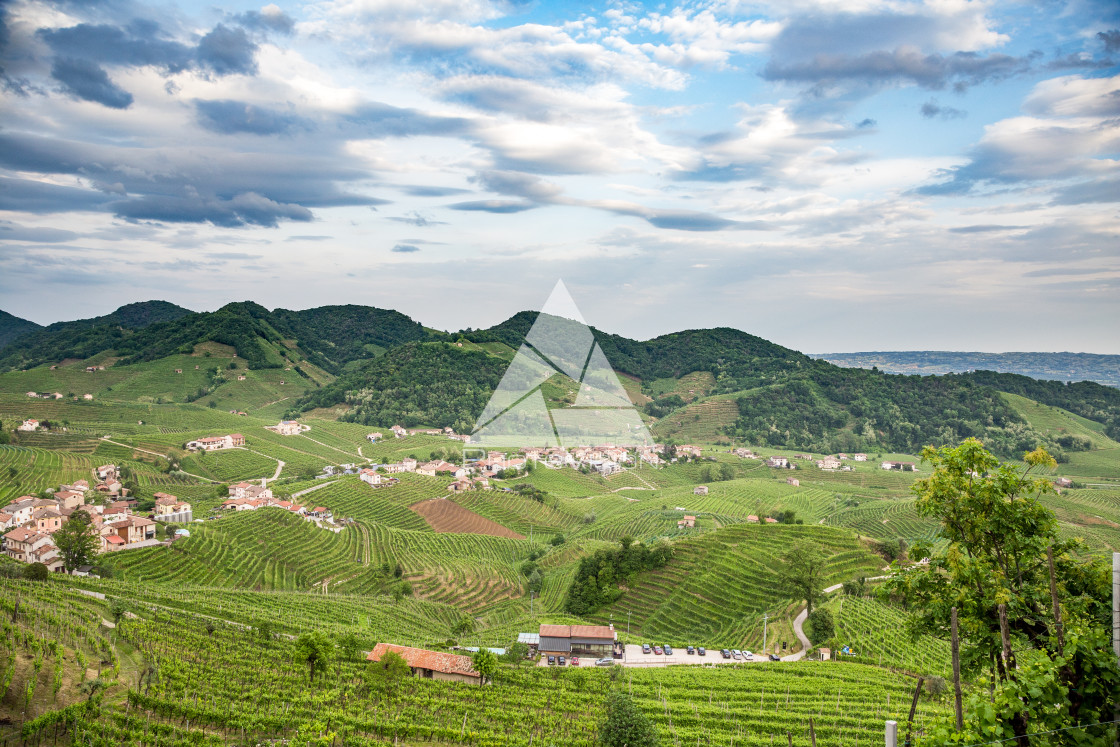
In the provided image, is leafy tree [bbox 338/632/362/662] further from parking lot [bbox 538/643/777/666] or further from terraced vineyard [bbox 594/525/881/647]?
terraced vineyard [bbox 594/525/881/647]

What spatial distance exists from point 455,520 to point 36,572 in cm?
3375

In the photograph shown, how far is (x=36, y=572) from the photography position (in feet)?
85.5

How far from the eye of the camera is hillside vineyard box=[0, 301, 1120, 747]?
7.33 m

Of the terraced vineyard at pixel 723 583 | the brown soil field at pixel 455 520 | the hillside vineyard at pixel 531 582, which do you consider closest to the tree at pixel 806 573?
the hillside vineyard at pixel 531 582

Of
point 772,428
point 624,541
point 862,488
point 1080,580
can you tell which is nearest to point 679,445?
point 772,428

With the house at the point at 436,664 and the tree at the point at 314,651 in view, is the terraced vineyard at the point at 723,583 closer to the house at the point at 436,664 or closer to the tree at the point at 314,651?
the house at the point at 436,664

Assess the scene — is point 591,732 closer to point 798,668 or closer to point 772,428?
point 798,668

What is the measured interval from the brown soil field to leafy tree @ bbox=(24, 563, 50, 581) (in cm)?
3050

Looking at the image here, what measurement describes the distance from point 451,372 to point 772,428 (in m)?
60.1

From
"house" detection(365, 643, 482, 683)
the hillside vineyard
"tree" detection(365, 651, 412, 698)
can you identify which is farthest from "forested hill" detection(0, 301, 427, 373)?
"tree" detection(365, 651, 412, 698)

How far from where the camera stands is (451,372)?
11869cm

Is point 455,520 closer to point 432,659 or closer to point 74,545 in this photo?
point 74,545

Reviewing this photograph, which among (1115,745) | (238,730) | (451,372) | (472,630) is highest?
(451,372)

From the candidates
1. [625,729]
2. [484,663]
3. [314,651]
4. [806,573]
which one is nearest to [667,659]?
[806,573]
